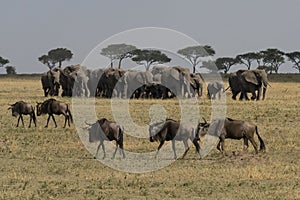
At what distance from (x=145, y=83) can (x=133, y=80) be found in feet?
4.49

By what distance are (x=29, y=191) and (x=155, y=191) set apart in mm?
2524

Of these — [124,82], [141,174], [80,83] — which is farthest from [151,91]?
[141,174]

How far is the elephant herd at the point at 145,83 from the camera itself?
4772cm

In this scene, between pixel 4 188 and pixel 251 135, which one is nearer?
pixel 4 188

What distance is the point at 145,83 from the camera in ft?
165

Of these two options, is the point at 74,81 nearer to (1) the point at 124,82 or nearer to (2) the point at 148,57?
(1) the point at 124,82

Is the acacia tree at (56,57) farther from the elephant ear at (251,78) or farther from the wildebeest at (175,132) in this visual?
the wildebeest at (175,132)

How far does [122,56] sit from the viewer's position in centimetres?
9150

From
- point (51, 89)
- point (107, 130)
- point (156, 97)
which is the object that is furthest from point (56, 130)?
point (51, 89)

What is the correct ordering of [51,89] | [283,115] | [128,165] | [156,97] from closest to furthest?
1. [128,165]
2. [283,115]
3. [156,97]
4. [51,89]

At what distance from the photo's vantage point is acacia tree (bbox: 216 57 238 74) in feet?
371

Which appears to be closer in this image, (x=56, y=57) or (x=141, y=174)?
(x=141, y=174)

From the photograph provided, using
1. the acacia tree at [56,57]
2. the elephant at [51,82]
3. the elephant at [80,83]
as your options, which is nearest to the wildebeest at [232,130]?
the elephant at [80,83]

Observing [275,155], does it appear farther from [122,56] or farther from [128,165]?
[122,56]
